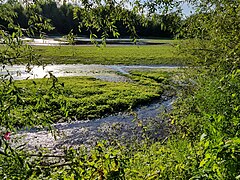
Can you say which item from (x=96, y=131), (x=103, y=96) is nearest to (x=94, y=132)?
(x=96, y=131)

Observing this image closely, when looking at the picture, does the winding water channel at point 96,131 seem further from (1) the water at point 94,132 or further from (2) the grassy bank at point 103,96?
(2) the grassy bank at point 103,96

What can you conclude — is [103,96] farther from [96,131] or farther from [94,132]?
[94,132]

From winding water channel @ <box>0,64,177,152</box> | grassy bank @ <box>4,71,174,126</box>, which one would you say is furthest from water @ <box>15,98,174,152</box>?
grassy bank @ <box>4,71,174,126</box>

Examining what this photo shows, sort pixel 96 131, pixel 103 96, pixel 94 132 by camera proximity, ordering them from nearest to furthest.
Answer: pixel 94 132 < pixel 96 131 < pixel 103 96

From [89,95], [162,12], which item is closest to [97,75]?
[89,95]

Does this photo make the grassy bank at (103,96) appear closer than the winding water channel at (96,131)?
No

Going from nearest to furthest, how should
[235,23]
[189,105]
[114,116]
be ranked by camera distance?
[235,23] → [189,105] → [114,116]

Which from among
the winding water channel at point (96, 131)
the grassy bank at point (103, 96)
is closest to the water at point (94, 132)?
the winding water channel at point (96, 131)

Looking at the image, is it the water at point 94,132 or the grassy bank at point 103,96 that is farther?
the grassy bank at point 103,96

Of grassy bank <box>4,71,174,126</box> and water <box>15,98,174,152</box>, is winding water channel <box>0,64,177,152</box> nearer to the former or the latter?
water <box>15,98,174,152</box>

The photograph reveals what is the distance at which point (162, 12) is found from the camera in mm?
4551

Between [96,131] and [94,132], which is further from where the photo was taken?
[96,131]

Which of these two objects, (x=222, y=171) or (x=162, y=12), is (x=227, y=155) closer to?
(x=222, y=171)

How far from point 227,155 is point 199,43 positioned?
8991mm
